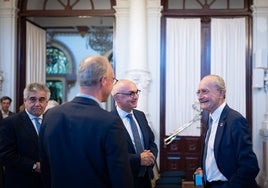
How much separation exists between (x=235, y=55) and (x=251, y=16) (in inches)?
30.0

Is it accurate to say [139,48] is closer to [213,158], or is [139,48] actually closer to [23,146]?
[23,146]

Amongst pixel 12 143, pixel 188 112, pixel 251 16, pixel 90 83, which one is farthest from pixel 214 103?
pixel 251 16

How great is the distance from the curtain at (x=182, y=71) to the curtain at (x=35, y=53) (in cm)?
266

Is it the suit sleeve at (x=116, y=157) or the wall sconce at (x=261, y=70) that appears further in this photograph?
the wall sconce at (x=261, y=70)

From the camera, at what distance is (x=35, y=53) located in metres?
8.36

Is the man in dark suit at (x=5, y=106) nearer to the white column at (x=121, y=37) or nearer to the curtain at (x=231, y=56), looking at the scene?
the white column at (x=121, y=37)

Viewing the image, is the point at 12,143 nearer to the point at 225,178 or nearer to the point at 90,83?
the point at 90,83

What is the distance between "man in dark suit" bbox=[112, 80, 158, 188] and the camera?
3254 mm

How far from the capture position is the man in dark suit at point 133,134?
325 centimetres

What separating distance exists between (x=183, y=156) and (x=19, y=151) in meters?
4.83

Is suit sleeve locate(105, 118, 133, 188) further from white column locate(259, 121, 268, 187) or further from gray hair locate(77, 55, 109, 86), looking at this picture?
white column locate(259, 121, 268, 187)

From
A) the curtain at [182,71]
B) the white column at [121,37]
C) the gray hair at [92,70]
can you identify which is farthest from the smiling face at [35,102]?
the curtain at [182,71]

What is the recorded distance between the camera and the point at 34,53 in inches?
328

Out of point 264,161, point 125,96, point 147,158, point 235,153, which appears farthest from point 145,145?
point 264,161
